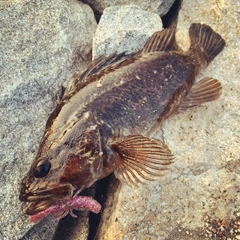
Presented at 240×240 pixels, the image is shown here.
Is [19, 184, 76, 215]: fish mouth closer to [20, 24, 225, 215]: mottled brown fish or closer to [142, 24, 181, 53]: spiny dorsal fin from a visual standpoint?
[20, 24, 225, 215]: mottled brown fish

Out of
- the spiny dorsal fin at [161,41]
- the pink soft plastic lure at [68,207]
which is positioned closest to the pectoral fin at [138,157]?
the pink soft plastic lure at [68,207]

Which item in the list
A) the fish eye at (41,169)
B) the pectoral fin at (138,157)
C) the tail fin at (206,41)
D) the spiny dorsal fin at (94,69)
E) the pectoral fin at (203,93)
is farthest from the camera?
the tail fin at (206,41)

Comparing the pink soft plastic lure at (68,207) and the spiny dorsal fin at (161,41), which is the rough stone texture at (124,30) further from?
the pink soft plastic lure at (68,207)

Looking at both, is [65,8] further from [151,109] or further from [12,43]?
[151,109]

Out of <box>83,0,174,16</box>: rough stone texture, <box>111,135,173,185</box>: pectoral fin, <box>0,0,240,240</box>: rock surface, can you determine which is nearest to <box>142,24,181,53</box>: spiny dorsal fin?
<box>0,0,240,240</box>: rock surface

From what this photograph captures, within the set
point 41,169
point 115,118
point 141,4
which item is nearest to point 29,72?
point 115,118

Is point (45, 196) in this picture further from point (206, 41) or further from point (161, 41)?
point (206, 41)
